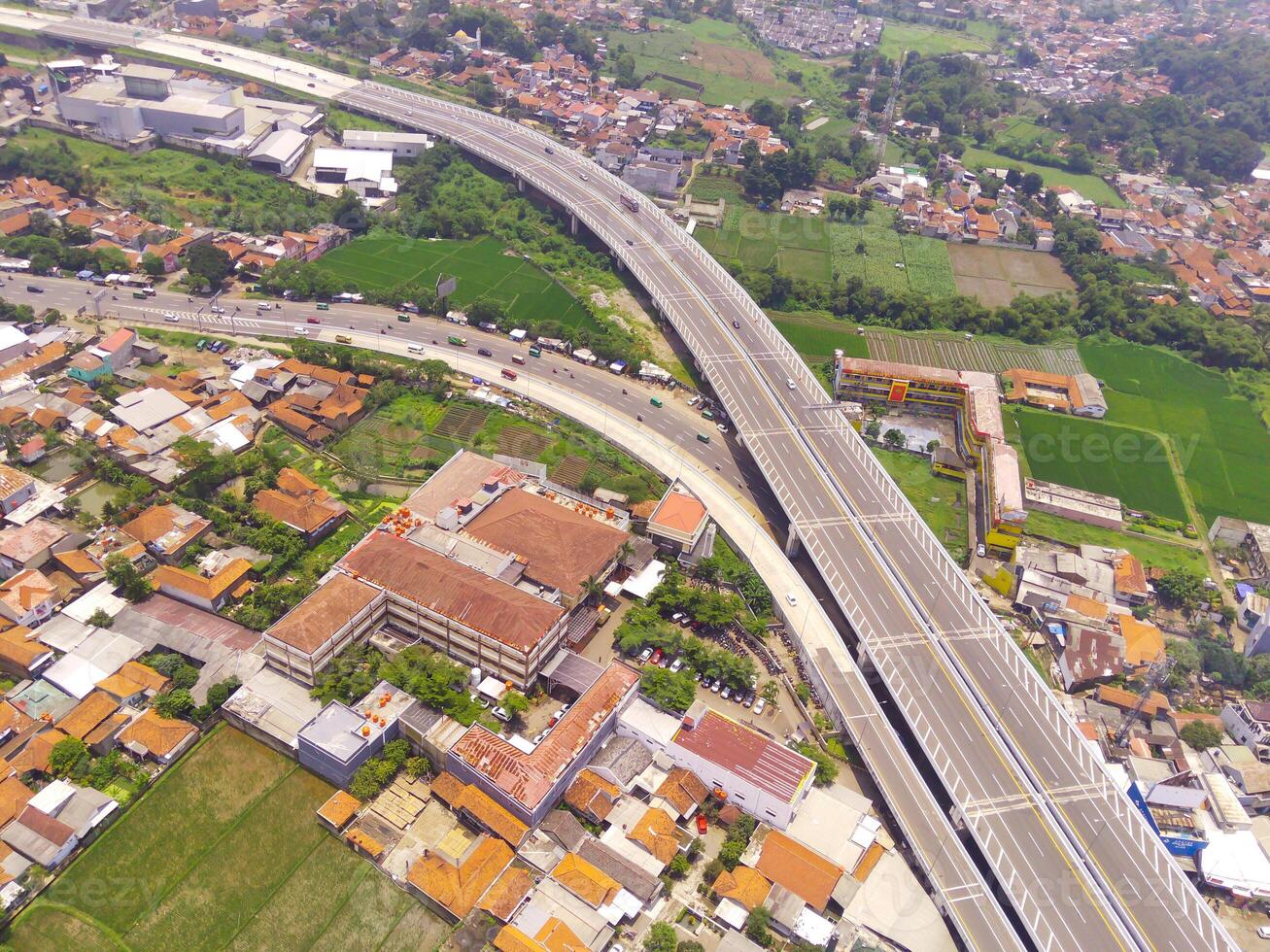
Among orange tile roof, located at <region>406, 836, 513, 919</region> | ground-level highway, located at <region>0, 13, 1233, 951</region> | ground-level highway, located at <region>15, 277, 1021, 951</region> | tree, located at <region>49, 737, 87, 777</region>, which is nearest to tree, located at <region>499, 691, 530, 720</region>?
orange tile roof, located at <region>406, 836, 513, 919</region>

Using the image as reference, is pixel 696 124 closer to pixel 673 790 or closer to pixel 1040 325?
pixel 1040 325

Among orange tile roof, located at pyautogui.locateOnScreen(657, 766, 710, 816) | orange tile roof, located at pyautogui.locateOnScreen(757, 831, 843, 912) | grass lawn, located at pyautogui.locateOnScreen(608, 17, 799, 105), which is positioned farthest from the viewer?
grass lawn, located at pyautogui.locateOnScreen(608, 17, 799, 105)

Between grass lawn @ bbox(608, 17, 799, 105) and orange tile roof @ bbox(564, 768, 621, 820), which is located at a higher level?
grass lawn @ bbox(608, 17, 799, 105)

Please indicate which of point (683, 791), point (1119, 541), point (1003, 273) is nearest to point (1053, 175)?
point (1003, 273)

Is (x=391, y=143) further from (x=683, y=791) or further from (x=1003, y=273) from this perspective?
(x=683, y=791)

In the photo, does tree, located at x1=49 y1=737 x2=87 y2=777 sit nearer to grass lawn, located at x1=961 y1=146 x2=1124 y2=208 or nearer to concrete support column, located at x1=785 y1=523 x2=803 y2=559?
concrete support column, located at x1=785 y1=523 x2=803 y2=559

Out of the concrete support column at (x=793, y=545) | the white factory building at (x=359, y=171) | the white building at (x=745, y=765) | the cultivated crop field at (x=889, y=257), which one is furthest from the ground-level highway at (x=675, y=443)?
the cultivated crop field at (x=889, y=257)

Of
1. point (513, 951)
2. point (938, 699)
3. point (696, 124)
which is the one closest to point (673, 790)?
point (513, 951)
